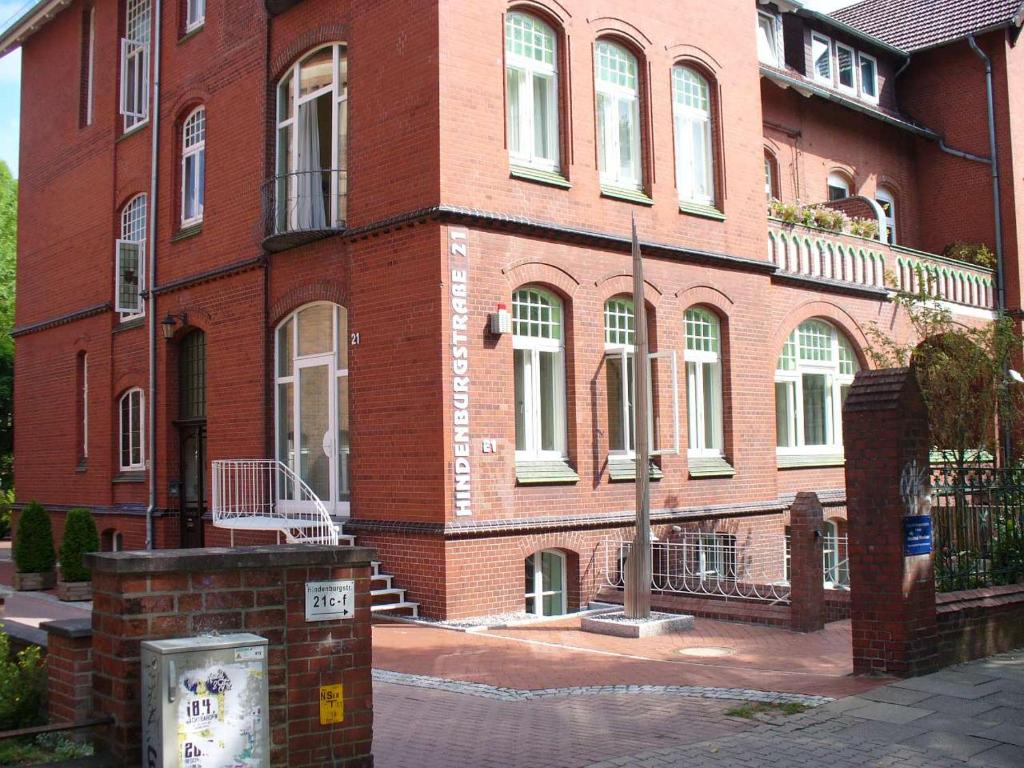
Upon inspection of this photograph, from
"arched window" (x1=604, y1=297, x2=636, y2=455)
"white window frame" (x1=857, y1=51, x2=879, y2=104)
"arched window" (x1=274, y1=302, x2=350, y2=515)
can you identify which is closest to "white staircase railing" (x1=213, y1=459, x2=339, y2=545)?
"arched window" (x1=274, y1=302, x2=350, y2=515)

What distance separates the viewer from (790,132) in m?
23.7

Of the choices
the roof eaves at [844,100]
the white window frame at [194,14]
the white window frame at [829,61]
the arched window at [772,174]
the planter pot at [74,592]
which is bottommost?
the planter pot at [74,592]

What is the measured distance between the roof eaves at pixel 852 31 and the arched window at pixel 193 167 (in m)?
13.5

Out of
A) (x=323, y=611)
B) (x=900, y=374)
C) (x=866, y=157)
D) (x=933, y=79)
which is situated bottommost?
(x=323, y=611)

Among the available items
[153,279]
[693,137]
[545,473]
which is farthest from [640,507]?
[153,279]

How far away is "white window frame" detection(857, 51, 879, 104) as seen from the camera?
26062mm

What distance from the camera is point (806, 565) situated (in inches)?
471

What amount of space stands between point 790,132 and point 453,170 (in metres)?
12.3

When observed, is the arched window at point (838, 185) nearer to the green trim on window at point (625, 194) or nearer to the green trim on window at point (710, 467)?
the green trim on window at point (625, 194)

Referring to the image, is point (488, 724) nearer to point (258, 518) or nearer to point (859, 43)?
point (258, 518)

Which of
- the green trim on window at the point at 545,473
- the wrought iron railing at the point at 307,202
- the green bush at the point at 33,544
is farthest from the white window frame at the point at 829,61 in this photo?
the green bush at the point at 33,544

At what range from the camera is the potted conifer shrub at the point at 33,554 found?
65.8ft

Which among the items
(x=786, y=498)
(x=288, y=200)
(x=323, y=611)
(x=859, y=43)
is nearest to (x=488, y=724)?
(x=323, y=611)

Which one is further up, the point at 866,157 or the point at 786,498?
the point at 866,157
